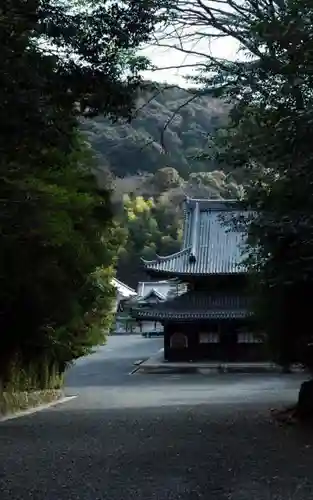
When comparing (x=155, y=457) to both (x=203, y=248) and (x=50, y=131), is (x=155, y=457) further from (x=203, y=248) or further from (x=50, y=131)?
(x=203, y=248)

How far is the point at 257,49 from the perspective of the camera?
26.5ft

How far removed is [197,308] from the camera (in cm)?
3656

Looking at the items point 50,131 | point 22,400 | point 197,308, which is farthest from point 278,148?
point 197,308

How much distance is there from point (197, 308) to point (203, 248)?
326 centimetres

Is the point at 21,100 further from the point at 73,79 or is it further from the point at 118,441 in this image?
the point at 118,441

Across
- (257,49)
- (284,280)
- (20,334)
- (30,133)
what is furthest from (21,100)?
(20,334)

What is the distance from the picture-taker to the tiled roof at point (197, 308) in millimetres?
35812

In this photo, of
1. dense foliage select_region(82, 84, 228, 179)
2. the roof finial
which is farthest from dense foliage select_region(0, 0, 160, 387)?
the roof finial

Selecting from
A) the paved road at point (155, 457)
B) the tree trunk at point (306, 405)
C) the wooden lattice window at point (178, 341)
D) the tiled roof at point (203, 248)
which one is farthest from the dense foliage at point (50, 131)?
the wooden lattice window at point (178, 341)

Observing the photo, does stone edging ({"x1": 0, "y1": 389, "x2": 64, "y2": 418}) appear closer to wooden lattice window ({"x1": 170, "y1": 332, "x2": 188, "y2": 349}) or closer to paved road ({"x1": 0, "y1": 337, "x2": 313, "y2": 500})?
paved road ({"x1": 0, "y1": 337, "x2": 313, "y2": 500})

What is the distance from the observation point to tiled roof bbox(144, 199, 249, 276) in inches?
1427

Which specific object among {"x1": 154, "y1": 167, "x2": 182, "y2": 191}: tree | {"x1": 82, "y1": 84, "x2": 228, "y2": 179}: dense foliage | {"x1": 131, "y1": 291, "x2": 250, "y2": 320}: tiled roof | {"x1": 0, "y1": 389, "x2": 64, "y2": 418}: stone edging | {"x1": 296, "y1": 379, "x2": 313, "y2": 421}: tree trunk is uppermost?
{"x1": 154, "y1": 167, "x2": 182, "y2": 191}: tree

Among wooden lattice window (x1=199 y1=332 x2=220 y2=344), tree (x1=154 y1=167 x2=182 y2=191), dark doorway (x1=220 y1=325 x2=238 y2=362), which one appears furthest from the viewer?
tree (x1=154 y1=167 x2=182 y2=191)

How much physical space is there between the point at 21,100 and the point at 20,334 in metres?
7.29
